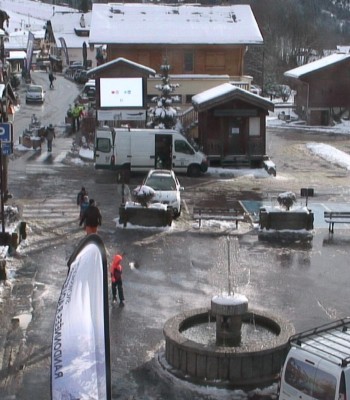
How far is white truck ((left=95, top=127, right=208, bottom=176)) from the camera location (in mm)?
33125

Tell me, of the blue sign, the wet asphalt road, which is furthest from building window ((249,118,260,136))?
the blue sign

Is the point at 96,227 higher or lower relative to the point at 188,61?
lower

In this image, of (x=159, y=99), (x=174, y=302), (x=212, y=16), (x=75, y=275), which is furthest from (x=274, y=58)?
(x=75, y=275)

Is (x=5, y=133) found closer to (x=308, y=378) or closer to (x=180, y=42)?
(x=308, y=378)

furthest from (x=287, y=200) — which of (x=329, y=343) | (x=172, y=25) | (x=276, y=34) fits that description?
(x=276, y=34)

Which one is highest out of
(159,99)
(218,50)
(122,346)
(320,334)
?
(218,50)

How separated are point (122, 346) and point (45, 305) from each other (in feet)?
9.73

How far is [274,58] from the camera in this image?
93062 mm

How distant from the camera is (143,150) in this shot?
109ft

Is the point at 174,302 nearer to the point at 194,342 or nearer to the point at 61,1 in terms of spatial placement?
the point at 194,342

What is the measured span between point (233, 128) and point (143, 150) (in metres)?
5.78

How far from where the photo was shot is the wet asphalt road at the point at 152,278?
13.4 meters

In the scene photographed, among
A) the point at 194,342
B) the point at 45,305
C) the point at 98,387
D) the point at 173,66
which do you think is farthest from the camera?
the point at 173,66

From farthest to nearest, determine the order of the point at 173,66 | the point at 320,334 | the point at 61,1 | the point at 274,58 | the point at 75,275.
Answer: the point at 61,1, the point at 274,58, the point at 173,66, the point at 320,334, the point at 75,275
